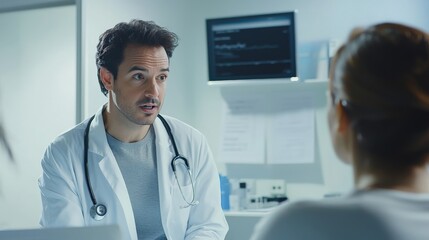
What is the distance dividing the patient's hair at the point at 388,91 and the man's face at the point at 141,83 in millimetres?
1414

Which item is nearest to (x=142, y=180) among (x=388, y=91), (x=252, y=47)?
(x=252, y=47)

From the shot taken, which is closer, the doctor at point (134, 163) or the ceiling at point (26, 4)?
the doctor at point (134, 163)

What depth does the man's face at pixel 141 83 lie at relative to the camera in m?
2.22

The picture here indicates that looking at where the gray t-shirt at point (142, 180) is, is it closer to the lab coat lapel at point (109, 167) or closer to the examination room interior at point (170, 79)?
the lab coat lapel at point (109, 167)

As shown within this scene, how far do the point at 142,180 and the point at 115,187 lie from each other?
11 centimetres

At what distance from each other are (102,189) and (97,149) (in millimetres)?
138

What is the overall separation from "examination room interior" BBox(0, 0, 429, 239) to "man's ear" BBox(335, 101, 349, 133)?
135 cm

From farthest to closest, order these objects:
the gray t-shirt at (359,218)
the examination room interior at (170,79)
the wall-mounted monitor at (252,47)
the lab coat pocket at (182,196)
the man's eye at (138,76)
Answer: the wall-mounted monitor at (252,47) → the examination room interior at (170,79) → the man's eye at (138,76) → the lab coat pocket at (182,196) → the gray t-shirt at (359,218)

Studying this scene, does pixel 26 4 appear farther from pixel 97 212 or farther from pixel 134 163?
pixel 97 212

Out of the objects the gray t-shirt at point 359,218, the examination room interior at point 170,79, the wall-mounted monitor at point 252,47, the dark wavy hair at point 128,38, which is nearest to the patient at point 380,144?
the gray t-shirt at point 359,218

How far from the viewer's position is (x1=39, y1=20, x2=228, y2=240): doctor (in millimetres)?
2041

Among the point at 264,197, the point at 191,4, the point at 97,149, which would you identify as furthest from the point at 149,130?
the point at 191,4

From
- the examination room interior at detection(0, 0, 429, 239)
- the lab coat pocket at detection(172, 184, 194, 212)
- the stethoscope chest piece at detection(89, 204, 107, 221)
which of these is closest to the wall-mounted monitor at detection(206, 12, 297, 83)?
the examination room interior at detection(0, 0, 429, 239)

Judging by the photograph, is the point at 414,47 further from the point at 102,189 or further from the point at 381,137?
the point at 102,189
